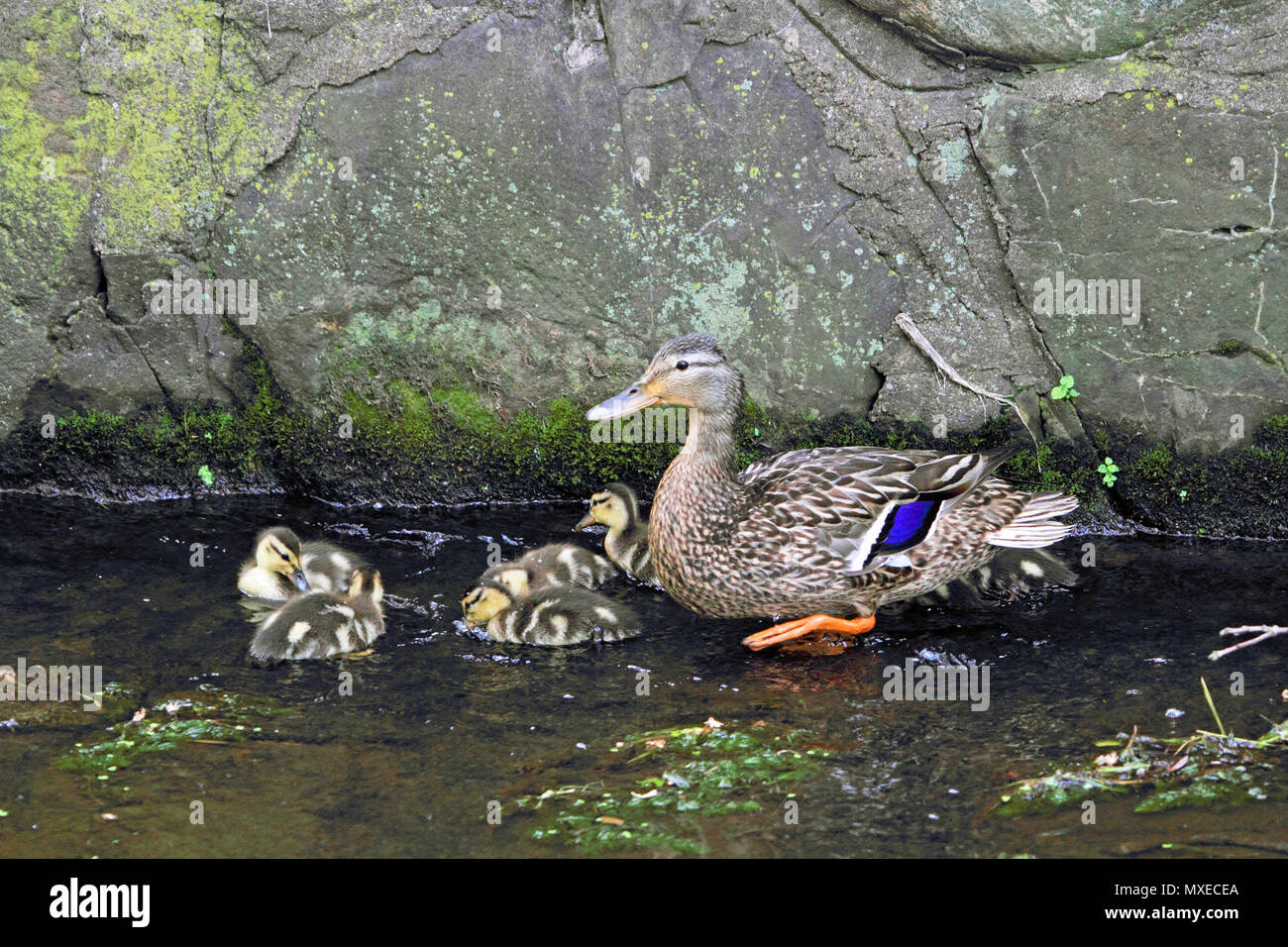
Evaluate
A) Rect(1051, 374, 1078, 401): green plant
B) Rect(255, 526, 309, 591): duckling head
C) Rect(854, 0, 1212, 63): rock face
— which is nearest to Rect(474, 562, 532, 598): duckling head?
Rect(255, 526, 309, 591): duckling head

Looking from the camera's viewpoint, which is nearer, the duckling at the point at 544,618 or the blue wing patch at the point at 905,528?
the duckling at the point at 544,618

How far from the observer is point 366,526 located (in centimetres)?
578

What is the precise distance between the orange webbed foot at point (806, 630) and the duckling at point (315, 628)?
1.45 meters

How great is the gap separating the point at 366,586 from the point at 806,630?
1708 mm

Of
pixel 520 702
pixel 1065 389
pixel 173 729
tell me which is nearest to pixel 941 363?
pixel 1065 389

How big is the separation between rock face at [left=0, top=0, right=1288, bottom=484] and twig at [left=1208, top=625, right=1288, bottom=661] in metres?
1.12

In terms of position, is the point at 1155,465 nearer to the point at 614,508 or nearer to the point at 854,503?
the point at 854,503

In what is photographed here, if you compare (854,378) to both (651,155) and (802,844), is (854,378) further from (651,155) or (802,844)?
(802,844)

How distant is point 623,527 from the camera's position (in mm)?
5504

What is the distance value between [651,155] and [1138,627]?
2799 millimetres

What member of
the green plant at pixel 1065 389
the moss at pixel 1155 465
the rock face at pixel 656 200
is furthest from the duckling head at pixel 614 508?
the moss at pixel 1155 465

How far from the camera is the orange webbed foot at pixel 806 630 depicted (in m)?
4.72

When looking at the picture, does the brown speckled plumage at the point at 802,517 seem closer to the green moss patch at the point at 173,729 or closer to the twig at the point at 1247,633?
the twig at the point at 1247,633

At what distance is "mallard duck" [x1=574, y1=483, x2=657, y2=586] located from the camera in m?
5.39
